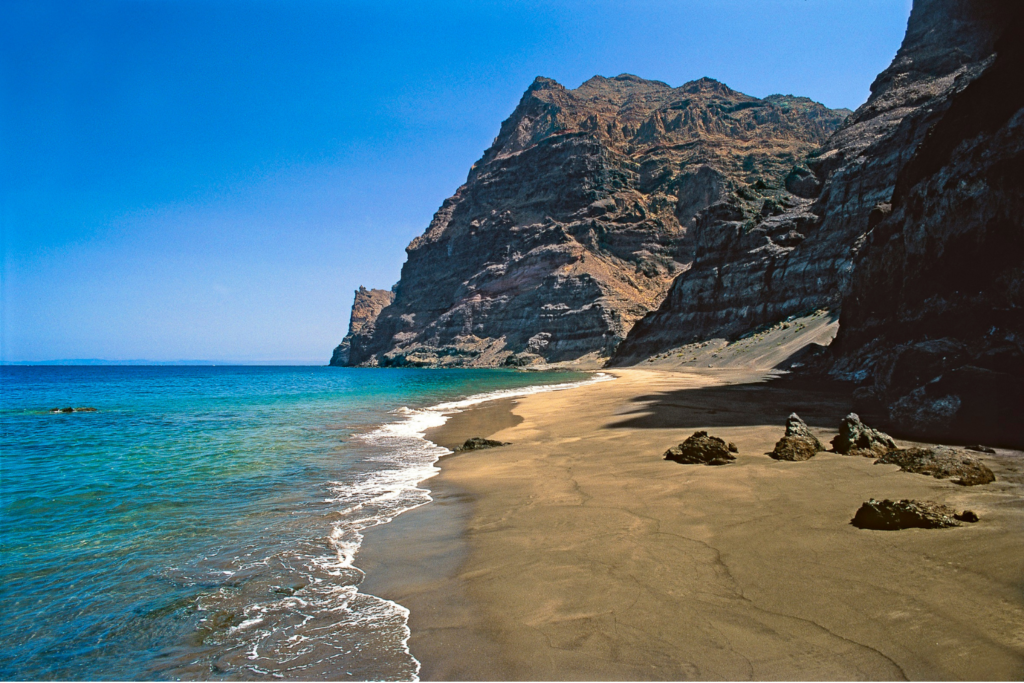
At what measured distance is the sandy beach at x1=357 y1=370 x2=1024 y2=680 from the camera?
378 centimetres

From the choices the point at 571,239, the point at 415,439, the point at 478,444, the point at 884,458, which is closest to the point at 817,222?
the point at 415,439

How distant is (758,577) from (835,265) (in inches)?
2457

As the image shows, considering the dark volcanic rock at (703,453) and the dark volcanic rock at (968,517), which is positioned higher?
the dark volcanic rock at (968,517)

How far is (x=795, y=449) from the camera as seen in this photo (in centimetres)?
991

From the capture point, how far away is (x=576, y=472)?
1067cm

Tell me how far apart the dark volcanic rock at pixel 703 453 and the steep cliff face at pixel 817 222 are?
49.8 meters

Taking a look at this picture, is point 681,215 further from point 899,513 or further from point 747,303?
point 899,513

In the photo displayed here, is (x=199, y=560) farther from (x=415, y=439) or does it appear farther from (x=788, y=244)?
(x=788, y=244)

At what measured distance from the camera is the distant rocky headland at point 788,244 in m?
15.3

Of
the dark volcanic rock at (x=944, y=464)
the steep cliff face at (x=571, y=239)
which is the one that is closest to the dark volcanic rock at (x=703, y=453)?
the dark volcanic rock at (x=944, y=464)

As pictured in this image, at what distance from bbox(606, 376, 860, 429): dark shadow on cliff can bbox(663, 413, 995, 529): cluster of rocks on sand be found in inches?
164

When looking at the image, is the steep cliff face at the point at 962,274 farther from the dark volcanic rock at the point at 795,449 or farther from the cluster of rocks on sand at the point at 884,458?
the dark volcanic rock at the point at 795,449

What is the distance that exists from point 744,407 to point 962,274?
8589 mm

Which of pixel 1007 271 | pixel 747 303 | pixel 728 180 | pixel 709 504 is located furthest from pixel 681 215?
pixel 709 504
